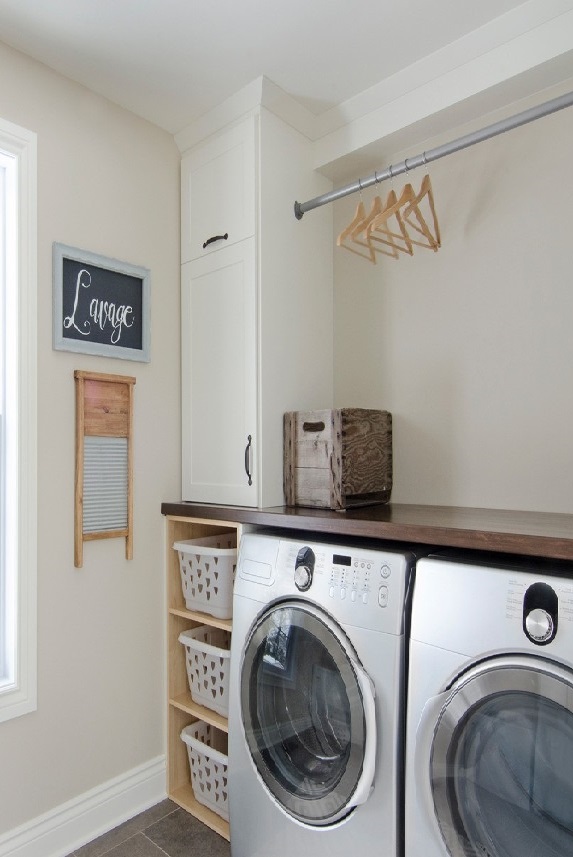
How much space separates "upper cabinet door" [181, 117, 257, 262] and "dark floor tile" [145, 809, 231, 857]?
2149 millimetres

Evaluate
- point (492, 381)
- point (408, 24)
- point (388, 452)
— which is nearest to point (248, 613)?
point (388, 452)

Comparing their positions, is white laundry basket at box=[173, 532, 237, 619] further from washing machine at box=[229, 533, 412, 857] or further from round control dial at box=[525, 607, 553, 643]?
round control dial at box=[525, 607, 553, 643]

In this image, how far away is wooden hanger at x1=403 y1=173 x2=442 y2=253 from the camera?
6.22 feet

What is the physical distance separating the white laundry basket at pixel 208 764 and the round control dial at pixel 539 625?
129 cm

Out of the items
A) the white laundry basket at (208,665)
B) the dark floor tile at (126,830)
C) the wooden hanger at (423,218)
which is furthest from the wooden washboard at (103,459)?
the wooden hanger at (423,218)

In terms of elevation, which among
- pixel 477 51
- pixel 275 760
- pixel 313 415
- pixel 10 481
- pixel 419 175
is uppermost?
pixel 477 51

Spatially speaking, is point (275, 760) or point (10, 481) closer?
point (275, 760)

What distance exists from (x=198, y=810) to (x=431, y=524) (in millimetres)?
1532

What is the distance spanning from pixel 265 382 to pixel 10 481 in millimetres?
932

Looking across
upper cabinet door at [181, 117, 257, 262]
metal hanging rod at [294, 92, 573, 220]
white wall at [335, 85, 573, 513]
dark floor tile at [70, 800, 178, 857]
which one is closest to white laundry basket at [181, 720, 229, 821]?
dark floor tile at [70, 800, 178, 857]

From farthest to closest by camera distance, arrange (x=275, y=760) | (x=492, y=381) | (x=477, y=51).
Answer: (x=492, y=381) → (x=477, y=51) → (x=275, y=760)

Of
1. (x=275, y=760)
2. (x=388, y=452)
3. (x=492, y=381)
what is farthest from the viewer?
(x=388, y=452)

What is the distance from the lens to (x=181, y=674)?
234cm

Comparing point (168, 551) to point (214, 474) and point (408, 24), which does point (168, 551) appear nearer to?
point (214, 474)
